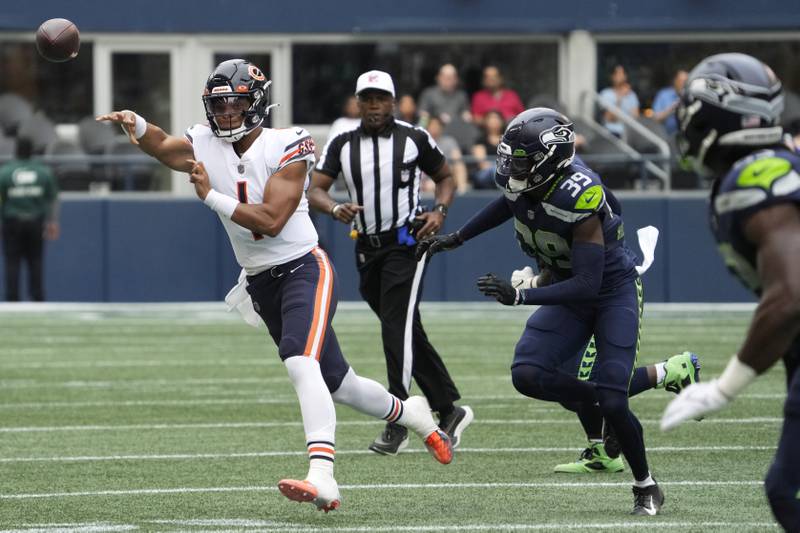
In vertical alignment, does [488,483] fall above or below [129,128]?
below

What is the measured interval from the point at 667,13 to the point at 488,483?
45.1 feet

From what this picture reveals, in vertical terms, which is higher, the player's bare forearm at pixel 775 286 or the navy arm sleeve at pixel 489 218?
the player's bare forearm at pixel 775 286

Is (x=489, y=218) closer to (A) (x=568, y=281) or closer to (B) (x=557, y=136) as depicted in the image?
(B) (x=557, y=136)

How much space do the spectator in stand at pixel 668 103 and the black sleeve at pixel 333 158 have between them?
9.82 meters

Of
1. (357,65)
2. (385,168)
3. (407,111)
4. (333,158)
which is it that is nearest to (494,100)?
(407,111)

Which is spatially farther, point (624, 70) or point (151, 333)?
point (624, 70)

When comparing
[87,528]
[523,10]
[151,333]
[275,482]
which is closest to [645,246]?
[275,482]

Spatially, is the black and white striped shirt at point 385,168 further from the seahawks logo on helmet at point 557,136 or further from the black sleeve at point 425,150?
the seahawks logo on helmet at point 557,136

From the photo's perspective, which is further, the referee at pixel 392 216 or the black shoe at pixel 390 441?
the referee at pixel 392 216

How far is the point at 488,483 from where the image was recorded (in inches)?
250

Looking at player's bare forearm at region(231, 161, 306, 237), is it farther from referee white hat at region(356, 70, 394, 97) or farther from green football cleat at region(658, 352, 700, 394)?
referee white hat at region(356, 70, 394, 97)

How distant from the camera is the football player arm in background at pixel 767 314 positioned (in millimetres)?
3707

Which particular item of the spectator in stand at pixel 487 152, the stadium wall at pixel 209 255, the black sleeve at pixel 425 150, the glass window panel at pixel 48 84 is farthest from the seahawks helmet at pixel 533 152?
the glass window panel at pixel 48 84

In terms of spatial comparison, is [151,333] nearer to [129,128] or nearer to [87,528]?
[129,128]
